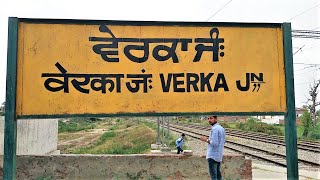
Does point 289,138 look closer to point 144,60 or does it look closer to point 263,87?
point 263,87

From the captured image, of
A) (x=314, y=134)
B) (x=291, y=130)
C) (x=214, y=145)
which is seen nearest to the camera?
(x=291, y=130)

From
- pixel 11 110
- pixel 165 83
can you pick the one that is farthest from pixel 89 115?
pixel 165 83

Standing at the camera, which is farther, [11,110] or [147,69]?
[147,69]

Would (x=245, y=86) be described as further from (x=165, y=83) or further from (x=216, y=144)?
(x=216, y=144)

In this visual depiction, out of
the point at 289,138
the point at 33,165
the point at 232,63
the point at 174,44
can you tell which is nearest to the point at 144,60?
the point at 174,44

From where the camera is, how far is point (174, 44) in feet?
15.8

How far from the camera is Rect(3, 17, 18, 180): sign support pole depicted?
4.25 meters

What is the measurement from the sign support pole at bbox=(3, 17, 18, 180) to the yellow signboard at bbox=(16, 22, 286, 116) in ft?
0.28

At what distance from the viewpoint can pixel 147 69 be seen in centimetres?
473

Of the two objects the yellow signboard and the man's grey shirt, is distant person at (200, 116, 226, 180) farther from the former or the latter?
the yellow signboard

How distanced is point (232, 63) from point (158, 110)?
119cm

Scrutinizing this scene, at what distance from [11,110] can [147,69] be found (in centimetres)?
174

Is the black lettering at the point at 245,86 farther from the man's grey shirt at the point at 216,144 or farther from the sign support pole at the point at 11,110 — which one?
the sign support pole at the point at 11,110

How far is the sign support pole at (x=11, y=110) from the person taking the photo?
4.25 m
